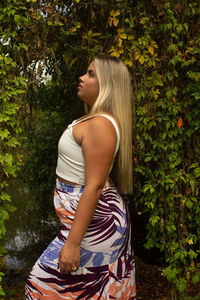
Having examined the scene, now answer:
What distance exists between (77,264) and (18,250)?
3.48 meters

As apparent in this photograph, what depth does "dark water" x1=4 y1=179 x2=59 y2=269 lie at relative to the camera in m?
4.25

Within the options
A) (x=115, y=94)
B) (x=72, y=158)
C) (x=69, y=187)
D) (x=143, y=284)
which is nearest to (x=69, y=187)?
(x=69, y=187)

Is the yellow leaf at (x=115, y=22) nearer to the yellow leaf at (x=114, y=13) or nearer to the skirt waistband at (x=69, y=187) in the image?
the yellow leaf at (x=114, y=13)

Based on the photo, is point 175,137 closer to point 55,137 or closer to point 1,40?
point 1,40

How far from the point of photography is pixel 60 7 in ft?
7.31

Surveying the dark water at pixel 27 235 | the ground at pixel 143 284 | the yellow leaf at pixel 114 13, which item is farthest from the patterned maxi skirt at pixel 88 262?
the dark water at pixel 27 235

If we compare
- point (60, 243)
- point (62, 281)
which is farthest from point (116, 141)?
point (62, 281)

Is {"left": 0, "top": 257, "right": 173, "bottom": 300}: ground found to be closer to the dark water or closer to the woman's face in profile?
the dark water

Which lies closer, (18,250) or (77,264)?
(77,264)

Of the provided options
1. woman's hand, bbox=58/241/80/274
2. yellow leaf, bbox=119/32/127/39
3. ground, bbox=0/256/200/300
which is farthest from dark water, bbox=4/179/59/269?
woman's hand, bbox=58/241/80/274

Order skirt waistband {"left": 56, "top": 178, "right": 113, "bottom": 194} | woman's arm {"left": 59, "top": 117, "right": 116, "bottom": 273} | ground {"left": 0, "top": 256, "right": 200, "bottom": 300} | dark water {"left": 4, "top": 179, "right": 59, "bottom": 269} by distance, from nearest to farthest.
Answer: woman's arm {"left": 59, "top": 117, "right": 116, "bottom": 273}
skirt waistband {"left": 56, "top": 178, "right": 113, "bottom": 194}
ground {"left": 0, "top": 256, "right": 200, "bottom": 300}
dark water {"left": 4, "top": 179, "right": 59, "bottom": 269}

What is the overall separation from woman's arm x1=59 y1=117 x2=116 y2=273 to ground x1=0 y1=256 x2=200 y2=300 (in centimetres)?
192

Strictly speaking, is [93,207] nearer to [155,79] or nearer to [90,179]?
[90,179]

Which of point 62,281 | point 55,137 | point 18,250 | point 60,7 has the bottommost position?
point 18,250
